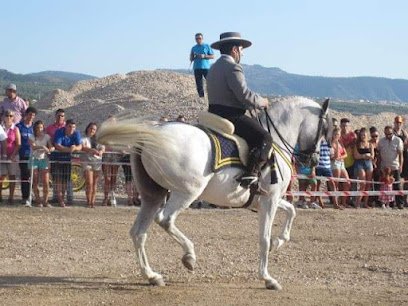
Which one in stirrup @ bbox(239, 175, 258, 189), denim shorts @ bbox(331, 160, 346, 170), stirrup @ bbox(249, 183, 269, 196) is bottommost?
denim shorts @ bbox(331, 160, 346, 170)

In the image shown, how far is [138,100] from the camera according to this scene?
3325 cm

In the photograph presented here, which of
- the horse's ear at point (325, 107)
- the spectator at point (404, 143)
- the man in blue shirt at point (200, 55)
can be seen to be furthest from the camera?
the man in blue shirt at point (200, 55)

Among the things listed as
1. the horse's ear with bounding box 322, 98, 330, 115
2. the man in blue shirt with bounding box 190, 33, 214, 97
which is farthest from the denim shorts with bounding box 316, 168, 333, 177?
the horse's ear with bounding box 322, 98, 330, 115

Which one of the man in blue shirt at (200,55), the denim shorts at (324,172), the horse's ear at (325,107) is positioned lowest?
the denim shorts at (324,172)

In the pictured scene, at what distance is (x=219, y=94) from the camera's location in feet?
35.7

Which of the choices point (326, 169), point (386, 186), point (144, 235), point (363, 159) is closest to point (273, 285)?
point (144, 235)

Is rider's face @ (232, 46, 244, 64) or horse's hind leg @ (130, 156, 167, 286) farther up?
rider's face @ (232, 46, 244, 64)

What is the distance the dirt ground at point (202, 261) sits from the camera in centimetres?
1018

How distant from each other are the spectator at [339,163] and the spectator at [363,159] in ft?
1.08

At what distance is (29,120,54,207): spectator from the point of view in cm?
1896

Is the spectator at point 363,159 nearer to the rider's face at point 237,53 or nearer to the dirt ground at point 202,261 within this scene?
the dirt ground at point 202,261

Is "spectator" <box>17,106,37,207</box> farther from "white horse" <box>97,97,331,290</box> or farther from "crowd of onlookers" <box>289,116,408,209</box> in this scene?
"white horse" <box>97,97,331,290</box>

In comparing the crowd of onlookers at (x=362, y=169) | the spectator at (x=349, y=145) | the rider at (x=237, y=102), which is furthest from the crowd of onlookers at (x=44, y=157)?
the rider at (x=237, y=102)

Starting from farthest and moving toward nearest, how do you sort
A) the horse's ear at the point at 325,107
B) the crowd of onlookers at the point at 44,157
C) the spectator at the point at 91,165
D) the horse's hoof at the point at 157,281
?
the spectator at the point at 91,165
the crowd of onlookers at the point at 44,157
the horse's ear at the point at 325,107
the horse's hoof at the point at 157,281
